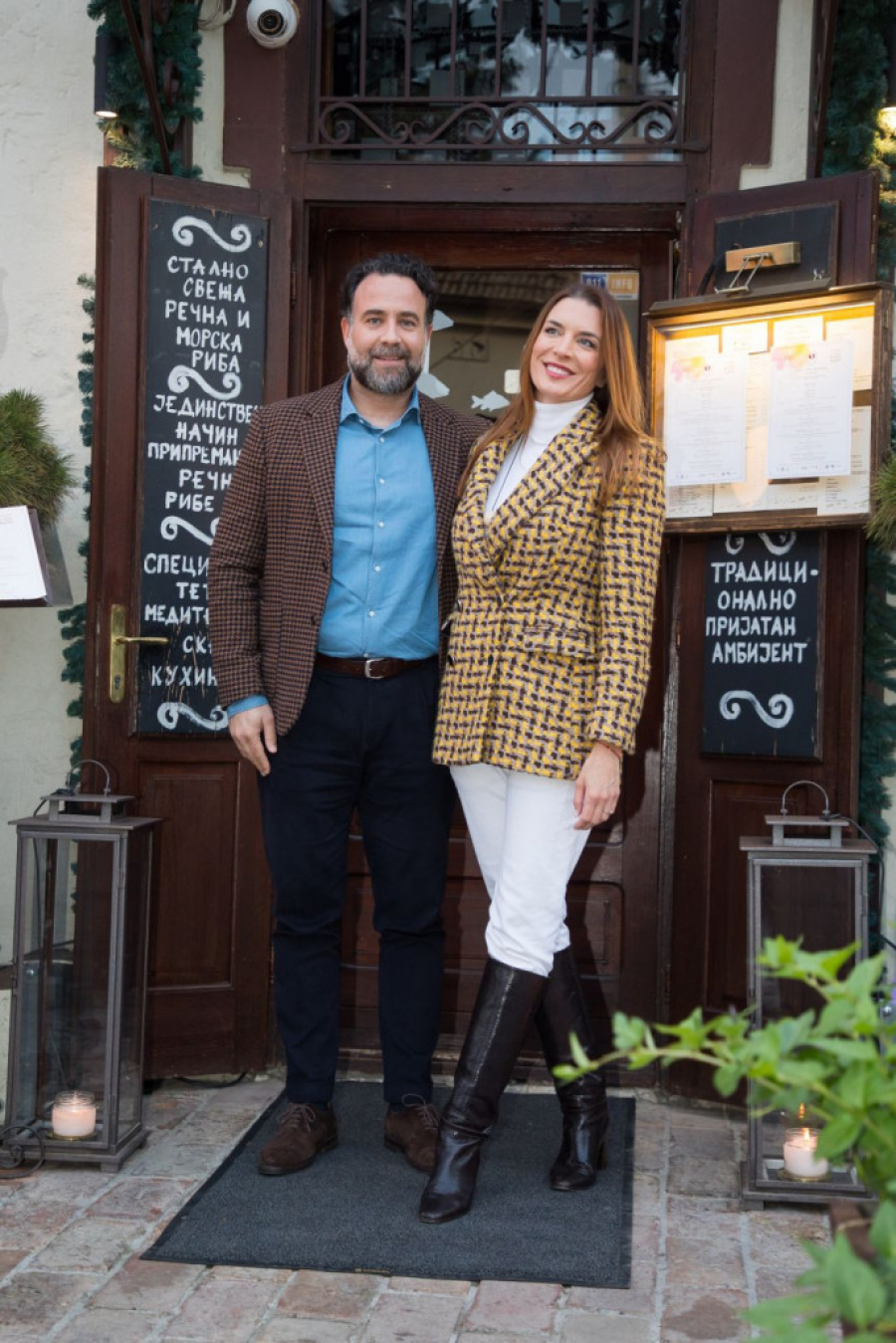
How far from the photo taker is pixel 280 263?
3.88 metres

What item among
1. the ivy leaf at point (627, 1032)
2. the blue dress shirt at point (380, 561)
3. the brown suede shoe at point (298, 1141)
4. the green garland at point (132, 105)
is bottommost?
the brown suede shoe at point (298, 1141)

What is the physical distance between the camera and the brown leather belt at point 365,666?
3.17 m

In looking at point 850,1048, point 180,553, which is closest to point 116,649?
point 180,553

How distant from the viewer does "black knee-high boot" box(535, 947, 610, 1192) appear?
310 centimetres

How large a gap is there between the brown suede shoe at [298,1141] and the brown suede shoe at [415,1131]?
0.48 feet

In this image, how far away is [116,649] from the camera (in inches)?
148

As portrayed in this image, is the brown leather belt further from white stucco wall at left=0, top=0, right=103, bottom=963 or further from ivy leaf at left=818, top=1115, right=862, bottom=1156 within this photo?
ivy leaf at left=818, top=1115, right=862, bottom=1156

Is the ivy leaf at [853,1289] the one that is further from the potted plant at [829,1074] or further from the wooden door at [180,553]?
the wooden door at [180,553]

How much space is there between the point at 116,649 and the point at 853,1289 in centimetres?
309

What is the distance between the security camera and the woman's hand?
A: 2254 mm

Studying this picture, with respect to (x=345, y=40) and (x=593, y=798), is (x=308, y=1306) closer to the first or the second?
(x=593, y=798)

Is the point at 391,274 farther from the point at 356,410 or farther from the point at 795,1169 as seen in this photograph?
the point at 795,1169

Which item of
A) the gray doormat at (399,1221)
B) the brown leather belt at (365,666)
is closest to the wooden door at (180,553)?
the gray doormat at (399,1221)

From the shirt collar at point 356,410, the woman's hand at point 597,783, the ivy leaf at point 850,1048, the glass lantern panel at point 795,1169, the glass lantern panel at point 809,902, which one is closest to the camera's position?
the ivy leaf at point 850,1048
